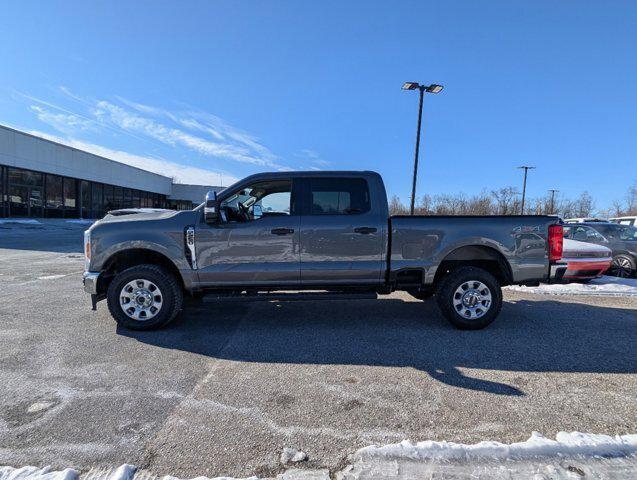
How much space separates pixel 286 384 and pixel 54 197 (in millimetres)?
36118

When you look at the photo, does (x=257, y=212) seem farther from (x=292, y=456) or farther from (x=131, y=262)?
(x=292, y=456)

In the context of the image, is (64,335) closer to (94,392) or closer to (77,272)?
(94,392)

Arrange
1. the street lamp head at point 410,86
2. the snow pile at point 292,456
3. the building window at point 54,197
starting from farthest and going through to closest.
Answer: the building window at point 54,197
the street lamp head at point 410,86
the snow pile at point 292,456

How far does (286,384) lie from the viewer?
11.2 feet

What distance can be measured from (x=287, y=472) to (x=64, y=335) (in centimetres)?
387

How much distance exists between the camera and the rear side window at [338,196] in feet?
16.6

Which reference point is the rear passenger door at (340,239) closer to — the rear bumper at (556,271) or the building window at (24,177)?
the rear bumper at (556,271)

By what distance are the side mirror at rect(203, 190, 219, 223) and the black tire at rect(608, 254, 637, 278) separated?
10.7 metres

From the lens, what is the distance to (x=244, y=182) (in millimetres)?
5074

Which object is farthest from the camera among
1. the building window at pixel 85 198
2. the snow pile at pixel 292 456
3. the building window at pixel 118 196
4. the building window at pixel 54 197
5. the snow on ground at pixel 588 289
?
the building window at pixel 118 196

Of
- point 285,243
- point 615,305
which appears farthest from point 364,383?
point 615,305

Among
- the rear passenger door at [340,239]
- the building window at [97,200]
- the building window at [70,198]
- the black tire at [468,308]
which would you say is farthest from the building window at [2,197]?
the black tire at [468,308]

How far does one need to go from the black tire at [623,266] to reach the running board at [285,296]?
29.1 ft

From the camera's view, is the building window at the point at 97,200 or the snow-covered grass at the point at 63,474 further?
the building window at the point at 97,200
